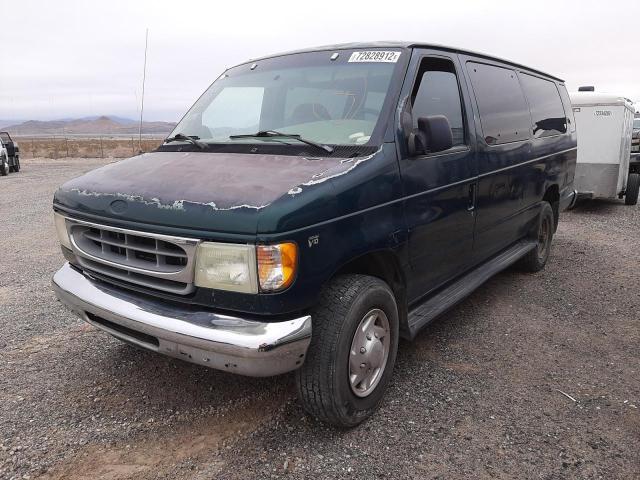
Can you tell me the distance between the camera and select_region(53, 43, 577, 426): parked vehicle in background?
2.46 metres

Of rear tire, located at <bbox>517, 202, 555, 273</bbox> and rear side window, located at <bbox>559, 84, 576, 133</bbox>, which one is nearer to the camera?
rear tire, located at <bbox>517, 202, 555, 273</bbox>

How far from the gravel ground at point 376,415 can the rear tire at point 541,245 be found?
3.04 feet

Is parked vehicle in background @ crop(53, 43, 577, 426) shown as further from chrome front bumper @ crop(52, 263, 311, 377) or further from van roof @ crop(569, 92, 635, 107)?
van roof @ crop(569, 92, 635, 107)

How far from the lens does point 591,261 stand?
6.57 meters

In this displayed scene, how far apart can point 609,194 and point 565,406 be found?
8.10m

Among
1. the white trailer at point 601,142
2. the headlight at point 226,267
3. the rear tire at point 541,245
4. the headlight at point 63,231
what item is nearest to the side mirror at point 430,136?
the headlight at point 226,267

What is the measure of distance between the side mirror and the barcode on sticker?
543mm

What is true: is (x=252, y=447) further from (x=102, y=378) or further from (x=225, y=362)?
(x=102, y=378)

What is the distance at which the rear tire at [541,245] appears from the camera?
18.9ft

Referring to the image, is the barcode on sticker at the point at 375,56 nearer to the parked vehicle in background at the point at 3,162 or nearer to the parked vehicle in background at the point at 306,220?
the parked vehicle in background at the point at 306,220

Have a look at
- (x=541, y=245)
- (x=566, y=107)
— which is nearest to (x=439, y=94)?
(x=541, y=245)

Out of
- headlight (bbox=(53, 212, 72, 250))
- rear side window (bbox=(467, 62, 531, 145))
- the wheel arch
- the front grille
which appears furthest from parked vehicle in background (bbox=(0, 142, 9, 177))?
the wheel arch

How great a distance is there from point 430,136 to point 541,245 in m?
3.51

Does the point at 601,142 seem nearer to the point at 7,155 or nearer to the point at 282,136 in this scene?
the point at 282,136
